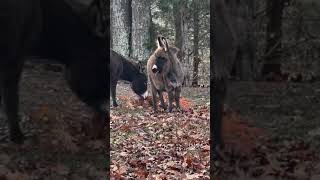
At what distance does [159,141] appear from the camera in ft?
29.2

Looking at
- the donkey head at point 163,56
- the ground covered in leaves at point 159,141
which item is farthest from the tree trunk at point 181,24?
the donkey head at point 163,56

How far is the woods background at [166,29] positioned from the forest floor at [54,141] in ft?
32.6

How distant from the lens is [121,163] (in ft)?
24.3

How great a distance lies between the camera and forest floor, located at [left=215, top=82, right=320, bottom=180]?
14.9 ft

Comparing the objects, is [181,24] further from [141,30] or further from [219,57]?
[219,57]

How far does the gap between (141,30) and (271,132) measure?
10265 millimetres

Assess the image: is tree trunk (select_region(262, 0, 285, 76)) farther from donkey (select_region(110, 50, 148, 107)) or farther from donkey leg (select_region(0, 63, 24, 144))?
donkey (select_region(110, 50, 148, 107))

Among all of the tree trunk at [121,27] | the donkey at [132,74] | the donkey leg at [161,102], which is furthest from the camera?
the tree trunk at [121,27]

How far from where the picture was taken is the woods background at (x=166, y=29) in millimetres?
14656

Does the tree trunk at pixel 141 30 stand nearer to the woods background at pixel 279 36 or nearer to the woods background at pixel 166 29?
the woods background at pixel 166 29

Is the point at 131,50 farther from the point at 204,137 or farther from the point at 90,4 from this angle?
the point at 90,4

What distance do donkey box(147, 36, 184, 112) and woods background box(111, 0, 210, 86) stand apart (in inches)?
83.8

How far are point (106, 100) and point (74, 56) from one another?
0.49m

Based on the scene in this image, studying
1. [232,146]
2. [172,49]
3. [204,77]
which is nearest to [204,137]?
[172,49]
